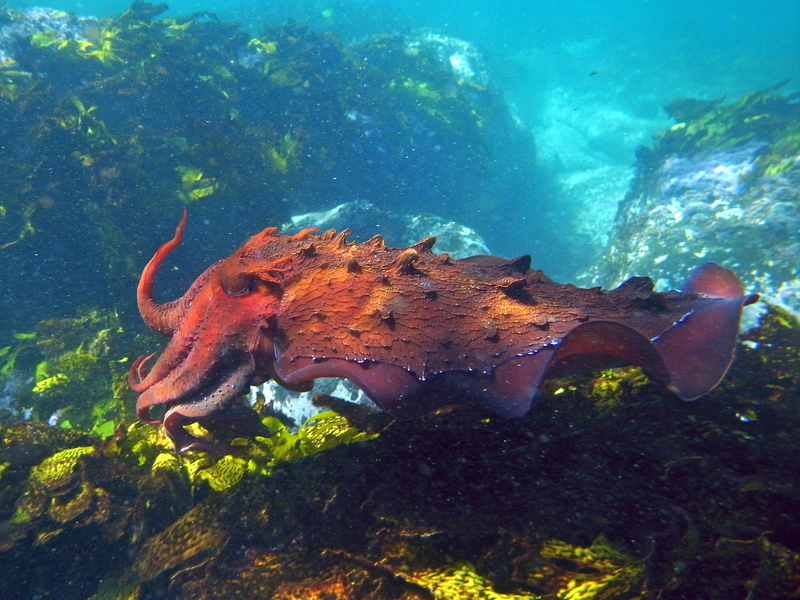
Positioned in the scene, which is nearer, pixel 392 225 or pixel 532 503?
pixel 532 503

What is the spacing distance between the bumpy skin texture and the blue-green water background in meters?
10.5

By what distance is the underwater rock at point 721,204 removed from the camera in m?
8.46

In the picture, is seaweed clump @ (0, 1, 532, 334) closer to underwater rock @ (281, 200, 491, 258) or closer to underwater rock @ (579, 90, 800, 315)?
underwater rock @ (281, 200, 491, 258)

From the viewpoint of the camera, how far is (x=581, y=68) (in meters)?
33.3

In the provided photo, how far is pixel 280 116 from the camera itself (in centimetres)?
1017

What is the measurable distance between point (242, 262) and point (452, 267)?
1.45m

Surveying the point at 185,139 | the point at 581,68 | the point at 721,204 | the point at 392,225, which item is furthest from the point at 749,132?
the point at 581,68

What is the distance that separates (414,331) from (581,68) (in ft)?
135

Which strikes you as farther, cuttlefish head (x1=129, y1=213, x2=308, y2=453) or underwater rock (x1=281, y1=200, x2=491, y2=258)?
underwater rock (x1=281, y1=200, x2=491, y2=258)

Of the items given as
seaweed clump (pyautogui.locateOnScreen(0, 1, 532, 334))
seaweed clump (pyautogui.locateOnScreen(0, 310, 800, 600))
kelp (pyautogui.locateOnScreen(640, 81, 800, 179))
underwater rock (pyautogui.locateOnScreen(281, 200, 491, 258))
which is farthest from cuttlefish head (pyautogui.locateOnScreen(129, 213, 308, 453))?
kelp (pyautogui.locateOnScreen(640, 81, 800, 179))

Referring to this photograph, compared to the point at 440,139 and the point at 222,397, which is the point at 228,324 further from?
the point at 440,139

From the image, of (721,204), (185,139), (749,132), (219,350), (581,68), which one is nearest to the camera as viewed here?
(219,350)

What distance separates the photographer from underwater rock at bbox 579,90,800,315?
8461 mm

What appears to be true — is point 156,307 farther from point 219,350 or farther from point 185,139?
Result: point 185,139
